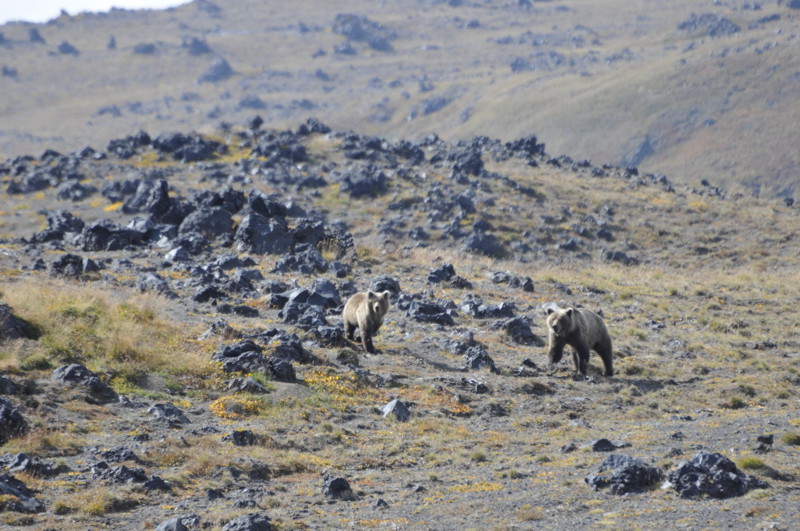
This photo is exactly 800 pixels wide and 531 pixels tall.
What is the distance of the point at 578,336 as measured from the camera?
17.2 meters

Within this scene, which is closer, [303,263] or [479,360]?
[479,360]

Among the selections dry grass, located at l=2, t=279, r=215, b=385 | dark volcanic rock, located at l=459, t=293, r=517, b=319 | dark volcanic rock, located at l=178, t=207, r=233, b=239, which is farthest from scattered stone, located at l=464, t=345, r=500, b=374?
dark volcanic rock, located at l=178, t=207, r=233, b=239

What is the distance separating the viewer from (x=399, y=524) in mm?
9250

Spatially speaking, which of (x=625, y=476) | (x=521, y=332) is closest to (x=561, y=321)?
(x=521, y=332)

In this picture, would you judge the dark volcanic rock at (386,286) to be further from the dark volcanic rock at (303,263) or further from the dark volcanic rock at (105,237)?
the dark volcanic rock at (105,237)

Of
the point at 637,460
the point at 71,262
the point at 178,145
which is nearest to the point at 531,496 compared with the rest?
the point at 637,460

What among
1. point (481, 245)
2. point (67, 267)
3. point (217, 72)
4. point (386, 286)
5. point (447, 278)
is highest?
point (217, 72)

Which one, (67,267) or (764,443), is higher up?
(764,443)

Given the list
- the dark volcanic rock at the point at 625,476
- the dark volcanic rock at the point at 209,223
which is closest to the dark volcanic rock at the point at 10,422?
the dark volcanic rock at the point at 625,476

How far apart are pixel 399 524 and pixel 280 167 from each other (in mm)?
40816

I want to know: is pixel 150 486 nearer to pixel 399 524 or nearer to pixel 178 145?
pixel 399 524

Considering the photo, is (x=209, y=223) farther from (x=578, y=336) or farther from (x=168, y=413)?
(x=168, y=413)

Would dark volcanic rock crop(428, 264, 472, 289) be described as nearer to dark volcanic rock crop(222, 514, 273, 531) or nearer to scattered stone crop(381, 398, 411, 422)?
scattered stone crop(381, 398, 411, 422)

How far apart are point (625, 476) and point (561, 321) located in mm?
7143
